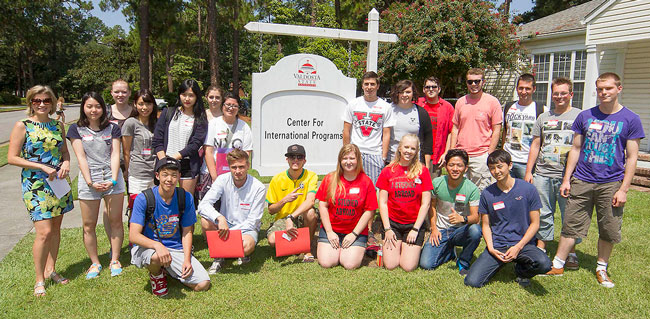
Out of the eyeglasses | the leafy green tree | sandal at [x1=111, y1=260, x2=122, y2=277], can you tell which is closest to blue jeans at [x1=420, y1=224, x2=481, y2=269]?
sandal at [x1=111, y1=260, x2=122, y2=277]

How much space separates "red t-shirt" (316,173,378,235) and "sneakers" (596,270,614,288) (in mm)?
1961

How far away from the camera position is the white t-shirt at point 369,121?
4.62 meters

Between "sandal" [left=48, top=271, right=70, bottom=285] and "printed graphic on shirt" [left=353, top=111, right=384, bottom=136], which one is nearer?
"sandal" [left=48, top=271, right=70, bottom=285]

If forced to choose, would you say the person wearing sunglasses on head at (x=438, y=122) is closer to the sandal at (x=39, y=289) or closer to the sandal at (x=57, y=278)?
the sandal at (x=57, y=278)

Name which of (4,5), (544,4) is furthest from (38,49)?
(544,4)

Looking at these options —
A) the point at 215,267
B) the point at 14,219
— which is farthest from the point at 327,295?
the point at 14,219

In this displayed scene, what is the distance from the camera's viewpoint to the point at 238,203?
12.6 feet

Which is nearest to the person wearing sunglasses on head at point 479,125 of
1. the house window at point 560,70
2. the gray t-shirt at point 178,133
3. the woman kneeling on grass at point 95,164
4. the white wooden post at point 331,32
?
the white wooden post at point 331,32

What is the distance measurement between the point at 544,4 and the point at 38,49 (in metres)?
47.9

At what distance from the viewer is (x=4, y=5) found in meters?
35.2

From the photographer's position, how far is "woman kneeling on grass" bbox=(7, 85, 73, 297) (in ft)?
10.4

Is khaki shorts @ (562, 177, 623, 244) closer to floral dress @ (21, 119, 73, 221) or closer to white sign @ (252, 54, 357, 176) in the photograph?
white sign @ (252, 54, 357, 176)

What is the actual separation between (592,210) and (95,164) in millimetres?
4248

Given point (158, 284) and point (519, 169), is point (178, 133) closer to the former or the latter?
point (158, 284)
